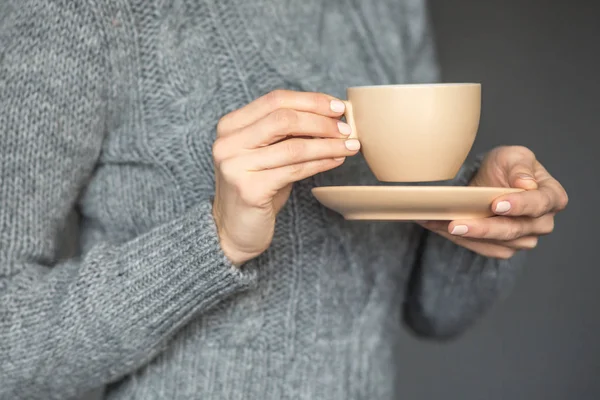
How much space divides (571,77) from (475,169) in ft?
3.26

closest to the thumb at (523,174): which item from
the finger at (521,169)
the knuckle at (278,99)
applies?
the finger at (521,169)

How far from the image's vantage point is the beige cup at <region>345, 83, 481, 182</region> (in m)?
0.70

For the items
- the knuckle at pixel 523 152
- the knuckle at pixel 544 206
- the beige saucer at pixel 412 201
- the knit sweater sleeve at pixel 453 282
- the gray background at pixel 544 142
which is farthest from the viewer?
the gray background at pixel 544 142

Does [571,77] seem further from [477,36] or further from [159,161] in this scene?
[159,161]

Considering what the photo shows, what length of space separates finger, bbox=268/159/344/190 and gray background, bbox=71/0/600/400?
117cm

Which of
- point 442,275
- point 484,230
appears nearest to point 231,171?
point 484,230

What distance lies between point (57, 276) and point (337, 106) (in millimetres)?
350

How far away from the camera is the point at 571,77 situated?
71.7 inches

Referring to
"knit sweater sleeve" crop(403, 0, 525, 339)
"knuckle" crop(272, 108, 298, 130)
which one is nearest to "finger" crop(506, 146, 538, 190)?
"knit sweater sleeve" crop(403, 0, 525, 339)

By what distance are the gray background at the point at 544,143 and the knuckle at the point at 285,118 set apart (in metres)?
1.20

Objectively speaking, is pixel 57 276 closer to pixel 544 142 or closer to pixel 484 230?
pixel 484 230

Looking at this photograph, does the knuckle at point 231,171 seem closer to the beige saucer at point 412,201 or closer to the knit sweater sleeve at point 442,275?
the beige saucer at point 412,201

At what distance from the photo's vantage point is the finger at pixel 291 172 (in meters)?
0.68

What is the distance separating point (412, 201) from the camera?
→ 644 mm
